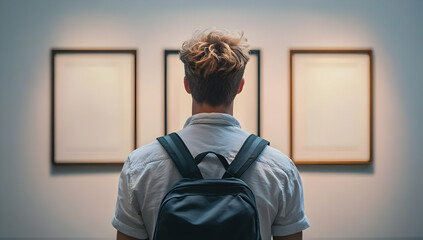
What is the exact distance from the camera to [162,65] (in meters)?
1.64

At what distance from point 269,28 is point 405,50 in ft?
2.31

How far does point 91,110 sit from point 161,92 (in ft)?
1.16

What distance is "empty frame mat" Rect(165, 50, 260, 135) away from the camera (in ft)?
5.34

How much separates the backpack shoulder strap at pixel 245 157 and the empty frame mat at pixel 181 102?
897 mm

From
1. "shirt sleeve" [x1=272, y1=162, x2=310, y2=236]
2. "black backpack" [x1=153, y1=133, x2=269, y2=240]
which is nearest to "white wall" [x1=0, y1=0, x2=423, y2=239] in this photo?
"shirt sleeve" [x1=272, y1=162, x2=310, y2=236]

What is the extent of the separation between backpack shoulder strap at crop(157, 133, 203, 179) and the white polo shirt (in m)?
0.02

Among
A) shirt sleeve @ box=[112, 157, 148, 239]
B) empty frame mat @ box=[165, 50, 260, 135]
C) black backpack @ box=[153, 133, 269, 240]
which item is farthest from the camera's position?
empty frame mat @ box=[165, 50, 260, 135]

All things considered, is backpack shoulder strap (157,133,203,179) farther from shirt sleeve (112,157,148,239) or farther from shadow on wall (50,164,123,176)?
shadow on wall (50,164,123,176)

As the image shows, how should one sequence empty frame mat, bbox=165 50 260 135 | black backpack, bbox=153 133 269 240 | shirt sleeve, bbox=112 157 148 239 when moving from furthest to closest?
empty frame mat, bbox=165 50 260 135 < shirt sleeve, bbox=112 157 148 239 < black backpack, bbox=153 133 269 240

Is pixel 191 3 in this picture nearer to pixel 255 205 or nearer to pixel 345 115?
pixel 345 115

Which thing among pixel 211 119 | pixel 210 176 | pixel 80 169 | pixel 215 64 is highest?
pixel 215 64

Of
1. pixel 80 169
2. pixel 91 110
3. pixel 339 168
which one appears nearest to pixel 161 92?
pixel 91 110

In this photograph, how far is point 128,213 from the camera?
0.74 metres

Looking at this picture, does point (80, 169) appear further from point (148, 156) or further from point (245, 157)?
point (245, 157)
